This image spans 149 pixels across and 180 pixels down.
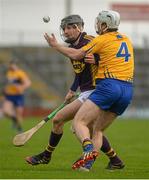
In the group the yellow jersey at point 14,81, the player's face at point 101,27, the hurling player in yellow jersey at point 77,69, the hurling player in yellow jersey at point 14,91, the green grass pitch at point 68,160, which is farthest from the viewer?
the yellow jersey at point 14,81

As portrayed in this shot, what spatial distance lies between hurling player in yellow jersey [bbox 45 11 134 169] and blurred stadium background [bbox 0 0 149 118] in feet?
73.1

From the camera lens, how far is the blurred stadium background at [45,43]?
1405 inches

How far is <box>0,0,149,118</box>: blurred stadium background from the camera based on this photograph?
3569 cm

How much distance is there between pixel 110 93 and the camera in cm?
1183

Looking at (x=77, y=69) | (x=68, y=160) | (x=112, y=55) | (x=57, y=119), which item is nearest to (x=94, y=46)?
(x=112, y=55)

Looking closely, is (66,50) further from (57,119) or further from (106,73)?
(57,119)

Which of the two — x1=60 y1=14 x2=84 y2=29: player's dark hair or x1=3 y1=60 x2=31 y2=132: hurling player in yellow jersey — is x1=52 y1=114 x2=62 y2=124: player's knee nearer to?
x1=60 y1=14 x2=84 y2=29: player's dark hair

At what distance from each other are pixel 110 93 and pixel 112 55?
0.51 meters

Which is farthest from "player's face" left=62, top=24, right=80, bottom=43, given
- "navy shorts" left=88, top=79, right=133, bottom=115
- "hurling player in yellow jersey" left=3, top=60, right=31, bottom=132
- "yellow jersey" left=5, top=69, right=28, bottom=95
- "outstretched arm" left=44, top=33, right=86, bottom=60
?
"yellow jersey" left=5, top=69, right=28, bottom=95

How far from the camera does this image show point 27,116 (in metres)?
36.1

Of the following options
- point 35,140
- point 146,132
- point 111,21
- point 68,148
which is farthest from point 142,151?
point 146,132

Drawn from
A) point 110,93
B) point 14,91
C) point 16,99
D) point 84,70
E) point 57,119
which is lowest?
point 16,99

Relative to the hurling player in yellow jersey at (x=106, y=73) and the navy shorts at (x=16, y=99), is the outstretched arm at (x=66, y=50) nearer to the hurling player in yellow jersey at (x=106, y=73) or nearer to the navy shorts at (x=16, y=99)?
the hurling player in yellow jersey at (x=106, y=73)

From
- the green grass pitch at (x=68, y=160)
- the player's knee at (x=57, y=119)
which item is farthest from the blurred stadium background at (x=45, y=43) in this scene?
the player's knee at (x=57, y=119)
